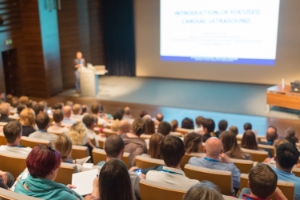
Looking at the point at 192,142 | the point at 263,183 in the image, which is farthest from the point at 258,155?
the point at 263,183

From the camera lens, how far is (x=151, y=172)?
3.01 metres

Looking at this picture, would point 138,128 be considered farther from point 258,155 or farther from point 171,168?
point 171,168

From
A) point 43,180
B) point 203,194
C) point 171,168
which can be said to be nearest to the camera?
point 203,194

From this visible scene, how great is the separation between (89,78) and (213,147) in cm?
755

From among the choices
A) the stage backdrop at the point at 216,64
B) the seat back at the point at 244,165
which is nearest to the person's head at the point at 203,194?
the seat back at the point at 244,165

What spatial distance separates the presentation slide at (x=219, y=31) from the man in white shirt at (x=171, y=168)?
8618 millimetres

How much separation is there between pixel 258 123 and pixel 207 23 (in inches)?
168

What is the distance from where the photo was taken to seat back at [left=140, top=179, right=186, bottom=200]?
8.46 feet

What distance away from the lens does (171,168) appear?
2.94 m

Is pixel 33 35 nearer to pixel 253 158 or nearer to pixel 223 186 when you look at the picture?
pixel 253 158

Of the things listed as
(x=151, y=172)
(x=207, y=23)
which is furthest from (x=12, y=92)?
(x=151, y=172)

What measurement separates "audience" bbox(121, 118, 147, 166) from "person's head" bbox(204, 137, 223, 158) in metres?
0.91

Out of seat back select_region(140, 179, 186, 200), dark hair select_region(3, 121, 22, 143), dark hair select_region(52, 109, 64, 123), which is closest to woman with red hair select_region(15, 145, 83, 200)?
seat back select_region(140, 179, 186, 200)

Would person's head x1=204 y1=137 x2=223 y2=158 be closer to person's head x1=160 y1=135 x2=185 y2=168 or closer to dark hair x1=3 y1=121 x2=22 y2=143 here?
person's head x1=160 y1=135 x2=185 y2=168
